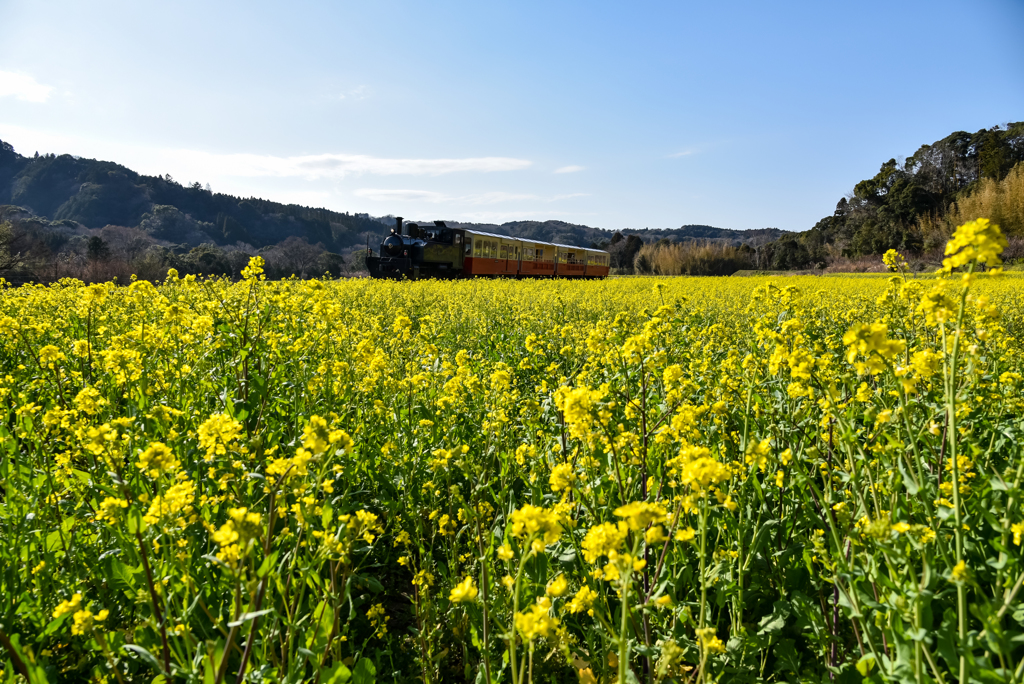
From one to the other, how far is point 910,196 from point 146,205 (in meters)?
103

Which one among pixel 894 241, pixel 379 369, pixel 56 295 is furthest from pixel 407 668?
pixel 894 241

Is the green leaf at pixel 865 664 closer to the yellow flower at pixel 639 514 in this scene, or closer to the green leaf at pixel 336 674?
the yellow flower at pixel 639 514

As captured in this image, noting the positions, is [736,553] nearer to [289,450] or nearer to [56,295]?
[289,450]

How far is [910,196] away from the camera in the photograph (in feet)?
162

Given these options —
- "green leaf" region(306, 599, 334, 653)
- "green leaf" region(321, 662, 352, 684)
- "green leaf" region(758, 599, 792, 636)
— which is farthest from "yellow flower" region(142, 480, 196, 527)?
"green leaf" region(758, 599, 792, 636)

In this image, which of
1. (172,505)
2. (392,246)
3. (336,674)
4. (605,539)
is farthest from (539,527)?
(392,246)

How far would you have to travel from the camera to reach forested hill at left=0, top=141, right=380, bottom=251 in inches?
3302

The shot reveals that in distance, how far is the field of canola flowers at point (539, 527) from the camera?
143cm

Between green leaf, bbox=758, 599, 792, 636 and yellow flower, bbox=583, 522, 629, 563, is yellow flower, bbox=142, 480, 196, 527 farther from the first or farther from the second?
green leaf, bbox=758, 599, 792, 636

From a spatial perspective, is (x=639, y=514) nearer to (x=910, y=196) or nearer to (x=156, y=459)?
(x=156, y=459)

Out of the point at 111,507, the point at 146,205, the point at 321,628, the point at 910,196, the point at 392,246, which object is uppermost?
the point at 146,205

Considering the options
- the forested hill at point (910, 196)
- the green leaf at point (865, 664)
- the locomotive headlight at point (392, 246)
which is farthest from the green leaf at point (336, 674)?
the forested hill at point (910, 196)

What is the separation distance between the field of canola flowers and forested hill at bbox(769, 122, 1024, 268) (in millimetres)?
52488

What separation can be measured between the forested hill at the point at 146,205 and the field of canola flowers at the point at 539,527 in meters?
87.8
